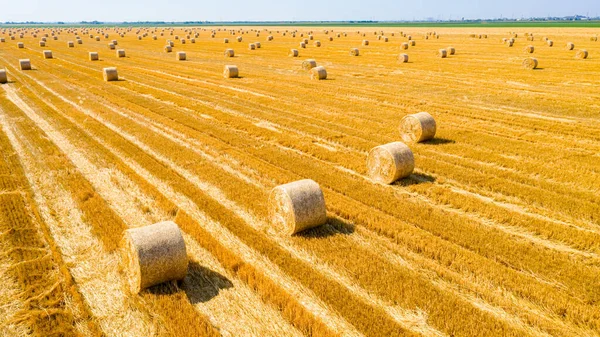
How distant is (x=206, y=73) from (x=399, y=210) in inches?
1056

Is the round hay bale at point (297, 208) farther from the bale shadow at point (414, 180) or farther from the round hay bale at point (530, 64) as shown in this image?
the round hay bale at point (530, 64)

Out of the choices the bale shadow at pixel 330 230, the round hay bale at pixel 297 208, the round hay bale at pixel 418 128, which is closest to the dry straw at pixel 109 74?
the round hay bale at pixel 418 128

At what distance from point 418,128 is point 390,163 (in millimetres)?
4275

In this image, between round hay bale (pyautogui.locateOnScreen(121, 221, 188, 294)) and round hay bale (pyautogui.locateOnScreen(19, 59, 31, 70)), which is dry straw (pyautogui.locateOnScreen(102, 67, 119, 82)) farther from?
round hay bale (pyautogui.locateOnScreen(121, 221, 188, 294))

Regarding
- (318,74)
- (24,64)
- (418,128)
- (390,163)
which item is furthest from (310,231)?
(24,64)

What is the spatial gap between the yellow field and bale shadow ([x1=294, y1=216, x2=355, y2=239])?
0.05m

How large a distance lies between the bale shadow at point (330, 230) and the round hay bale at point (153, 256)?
2.91 m

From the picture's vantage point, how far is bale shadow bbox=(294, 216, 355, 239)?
31.3 feet

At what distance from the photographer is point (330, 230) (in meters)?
9.75

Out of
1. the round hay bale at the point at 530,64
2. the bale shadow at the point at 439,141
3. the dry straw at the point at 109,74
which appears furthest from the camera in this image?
the round hay bale at the point at 530,64

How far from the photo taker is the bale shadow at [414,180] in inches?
488

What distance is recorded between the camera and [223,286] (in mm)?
7727

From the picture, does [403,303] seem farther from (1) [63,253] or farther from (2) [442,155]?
(2) [442,155]

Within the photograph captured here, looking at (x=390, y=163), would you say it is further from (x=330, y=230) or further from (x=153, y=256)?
(x=153, y=256)
